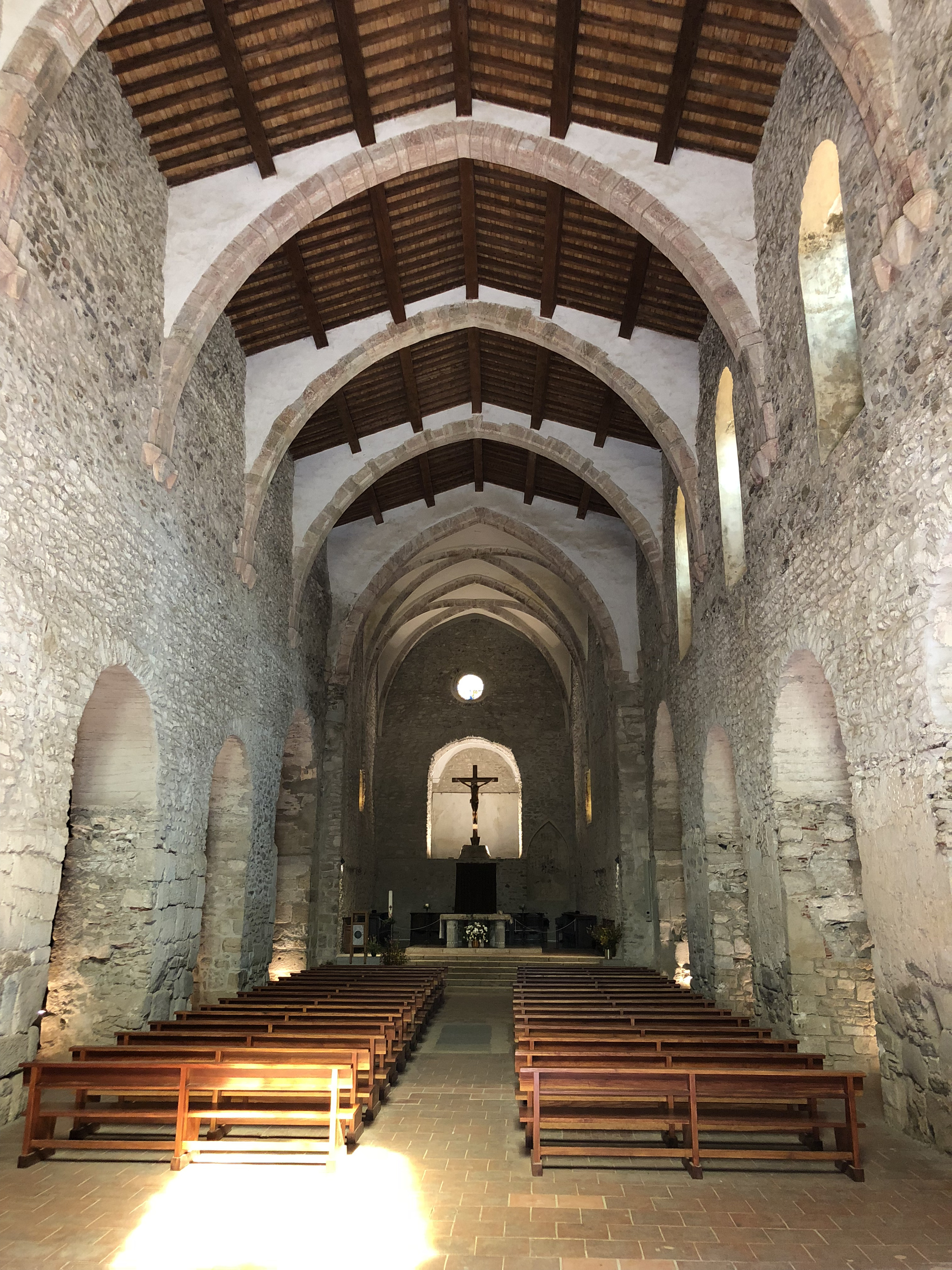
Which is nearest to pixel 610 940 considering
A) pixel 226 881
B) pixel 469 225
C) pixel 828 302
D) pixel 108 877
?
pixel 226 881

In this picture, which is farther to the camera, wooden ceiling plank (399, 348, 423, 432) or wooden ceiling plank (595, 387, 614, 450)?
wooden ceiling plank (595, 387, 614, 450)

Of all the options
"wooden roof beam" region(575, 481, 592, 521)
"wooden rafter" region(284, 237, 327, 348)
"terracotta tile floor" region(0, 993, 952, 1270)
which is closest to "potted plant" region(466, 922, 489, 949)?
"wooden roof beam" region(575, 481, 592, 521)

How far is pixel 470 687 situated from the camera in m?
29.2

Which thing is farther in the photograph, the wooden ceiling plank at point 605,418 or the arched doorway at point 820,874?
the wooden ceiling plank at point 605,418

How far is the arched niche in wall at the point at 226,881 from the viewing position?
1227 centimetres

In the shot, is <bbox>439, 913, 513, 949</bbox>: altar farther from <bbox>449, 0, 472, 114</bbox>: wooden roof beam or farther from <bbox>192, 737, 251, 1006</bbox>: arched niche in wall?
<bbox>449, 0, 472, 114</bbox>: wooden roof beam

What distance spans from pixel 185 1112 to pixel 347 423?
440 inches

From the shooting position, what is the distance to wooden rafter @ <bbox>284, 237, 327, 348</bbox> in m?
10.9

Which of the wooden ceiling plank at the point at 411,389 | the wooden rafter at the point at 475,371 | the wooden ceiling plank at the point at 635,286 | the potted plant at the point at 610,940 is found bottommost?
the potted plant at the point at 610,940

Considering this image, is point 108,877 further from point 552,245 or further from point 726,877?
point 552,245

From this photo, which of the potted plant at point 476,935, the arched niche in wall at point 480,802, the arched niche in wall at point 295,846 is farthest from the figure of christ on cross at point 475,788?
the arched niche in wall at point 295,846

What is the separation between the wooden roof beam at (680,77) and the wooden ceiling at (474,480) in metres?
7.42

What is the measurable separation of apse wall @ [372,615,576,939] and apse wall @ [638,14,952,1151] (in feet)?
59.0

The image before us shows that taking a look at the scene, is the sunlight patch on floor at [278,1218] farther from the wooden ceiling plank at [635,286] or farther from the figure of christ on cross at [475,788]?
the figure of christ on cross at [475,788]
